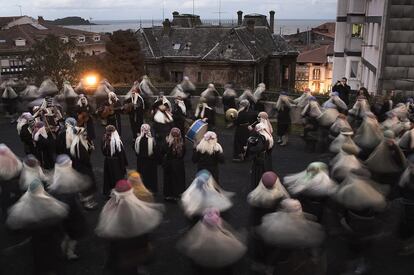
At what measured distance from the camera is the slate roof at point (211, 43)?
41.2 meters

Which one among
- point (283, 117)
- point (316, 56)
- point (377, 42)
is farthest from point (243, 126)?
point (316, 56)

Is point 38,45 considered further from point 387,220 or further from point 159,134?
point 387,220

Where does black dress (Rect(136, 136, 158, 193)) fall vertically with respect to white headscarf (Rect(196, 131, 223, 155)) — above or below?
below

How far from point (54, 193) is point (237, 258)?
3818 millimetres

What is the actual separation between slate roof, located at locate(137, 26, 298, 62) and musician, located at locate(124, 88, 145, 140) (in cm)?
2563

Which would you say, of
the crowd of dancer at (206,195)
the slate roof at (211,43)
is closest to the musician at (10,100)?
the crowd of dancer at (206,195)

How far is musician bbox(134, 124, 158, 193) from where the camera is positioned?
1045 cm

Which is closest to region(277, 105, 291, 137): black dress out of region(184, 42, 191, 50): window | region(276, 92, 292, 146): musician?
region(276, 92, 292, 146): musician

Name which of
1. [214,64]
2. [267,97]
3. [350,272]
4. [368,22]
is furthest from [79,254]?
[214,64]

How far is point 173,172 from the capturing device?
1040 cm

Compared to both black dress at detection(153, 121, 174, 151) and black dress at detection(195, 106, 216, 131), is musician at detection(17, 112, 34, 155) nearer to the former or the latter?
black dress at detection(153, 121, 174, 151)

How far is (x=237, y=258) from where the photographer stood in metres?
5.98

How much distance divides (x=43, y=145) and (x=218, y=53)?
31.2m

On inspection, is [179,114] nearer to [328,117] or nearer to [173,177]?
[173,177]
